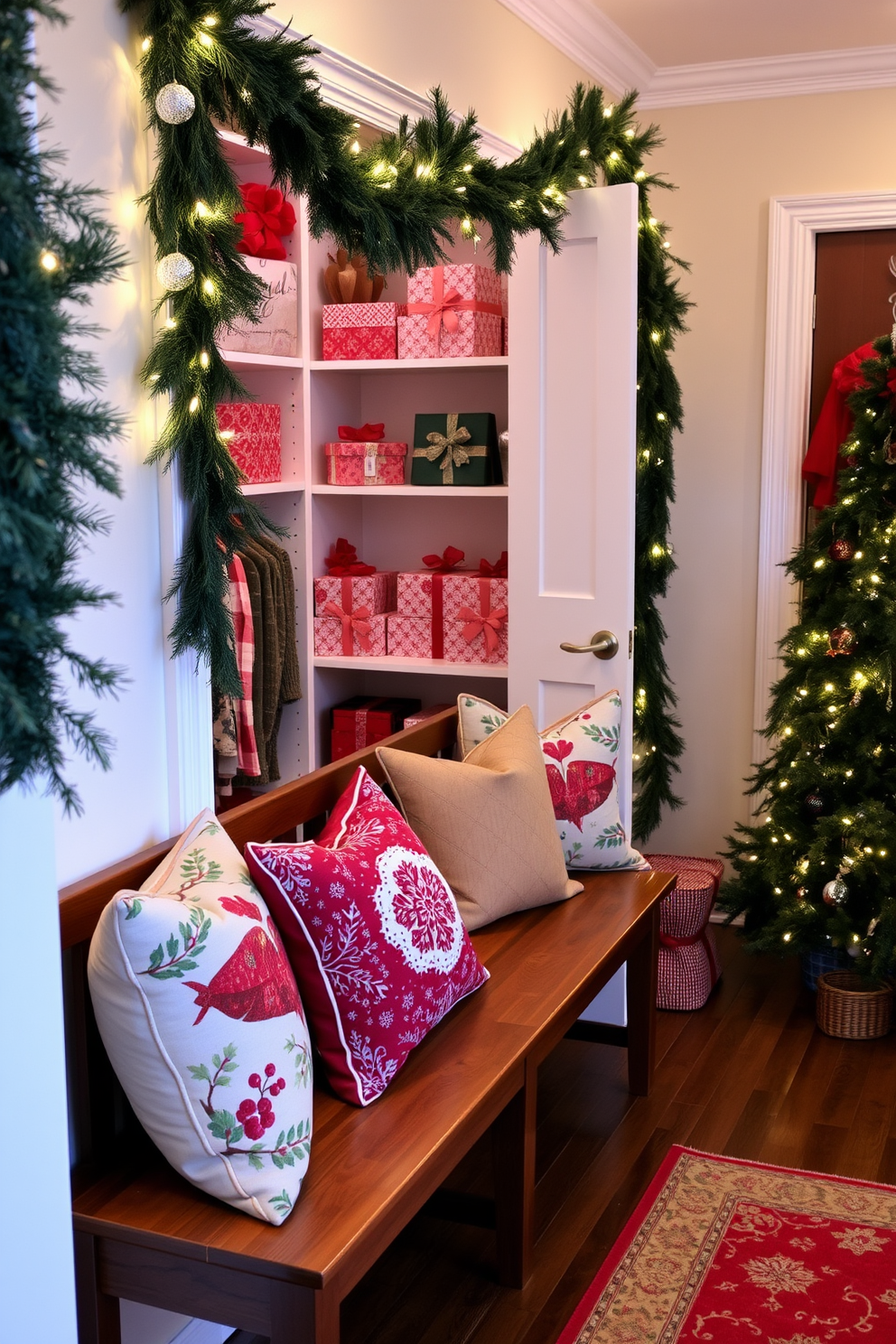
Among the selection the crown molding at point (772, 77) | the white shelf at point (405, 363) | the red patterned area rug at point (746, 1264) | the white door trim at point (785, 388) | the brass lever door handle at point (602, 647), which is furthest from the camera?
the white door trim at point (785, 388)

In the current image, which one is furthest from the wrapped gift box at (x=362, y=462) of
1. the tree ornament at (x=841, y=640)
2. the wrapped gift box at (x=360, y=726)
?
the tree ornament at (x=841, y=640)

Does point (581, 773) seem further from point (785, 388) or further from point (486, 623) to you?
point (785, 388)

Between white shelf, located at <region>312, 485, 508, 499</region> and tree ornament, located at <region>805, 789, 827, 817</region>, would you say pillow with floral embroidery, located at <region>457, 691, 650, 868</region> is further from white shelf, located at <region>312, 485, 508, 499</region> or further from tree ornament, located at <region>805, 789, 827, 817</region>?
tree ornament, located at <region>805, 789, 827, 817</region>

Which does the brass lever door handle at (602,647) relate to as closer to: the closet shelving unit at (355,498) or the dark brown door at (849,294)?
the closet shelving unit at (355,498)

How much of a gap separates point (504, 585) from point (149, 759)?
67.8 inches

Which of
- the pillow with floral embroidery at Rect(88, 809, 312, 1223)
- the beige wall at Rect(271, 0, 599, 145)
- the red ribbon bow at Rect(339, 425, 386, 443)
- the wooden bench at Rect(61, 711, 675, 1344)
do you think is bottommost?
the wooden bench at Rect(61, 711, 675, 1344)

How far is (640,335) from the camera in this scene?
3.74m

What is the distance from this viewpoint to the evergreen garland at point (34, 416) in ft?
3.27

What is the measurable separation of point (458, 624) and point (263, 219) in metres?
1.19

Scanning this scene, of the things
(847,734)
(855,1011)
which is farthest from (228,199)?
(855,1011)

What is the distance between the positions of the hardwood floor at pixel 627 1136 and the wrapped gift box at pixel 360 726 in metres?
1.00

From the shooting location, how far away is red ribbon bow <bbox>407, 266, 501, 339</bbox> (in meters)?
3.44

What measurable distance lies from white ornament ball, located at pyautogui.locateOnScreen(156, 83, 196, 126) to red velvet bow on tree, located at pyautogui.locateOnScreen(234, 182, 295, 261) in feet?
4.05

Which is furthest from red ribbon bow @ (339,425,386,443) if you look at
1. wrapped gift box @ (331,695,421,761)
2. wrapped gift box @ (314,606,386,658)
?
wrapped gift box @ (331,695,421,761)
